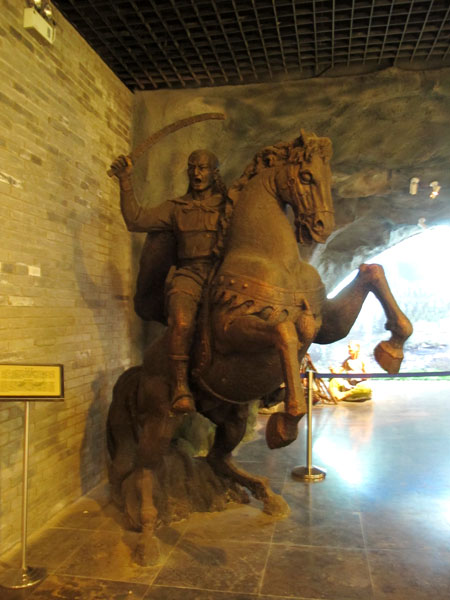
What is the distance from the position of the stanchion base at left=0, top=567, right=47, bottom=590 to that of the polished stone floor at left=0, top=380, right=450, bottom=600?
0.16 ft

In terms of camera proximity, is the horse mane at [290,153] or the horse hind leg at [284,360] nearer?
the horse hind leg at [284,360]

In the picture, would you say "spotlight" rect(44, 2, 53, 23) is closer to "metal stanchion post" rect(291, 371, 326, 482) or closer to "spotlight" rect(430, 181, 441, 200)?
"metal stanchion post" rect(291, 371, 326, 482)

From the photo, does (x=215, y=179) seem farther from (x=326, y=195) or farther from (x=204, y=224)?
(x=326, y=195)

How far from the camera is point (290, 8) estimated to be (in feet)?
13.8

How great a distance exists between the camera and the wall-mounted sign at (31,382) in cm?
287

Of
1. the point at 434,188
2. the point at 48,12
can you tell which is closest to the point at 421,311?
the point at 434,188

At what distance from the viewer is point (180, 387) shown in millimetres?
3324

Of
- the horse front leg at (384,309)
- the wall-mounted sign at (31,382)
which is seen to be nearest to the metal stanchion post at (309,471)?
the horse front leg at (384,309)

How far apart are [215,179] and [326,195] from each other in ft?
3.48

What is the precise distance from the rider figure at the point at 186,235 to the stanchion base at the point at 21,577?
117cm

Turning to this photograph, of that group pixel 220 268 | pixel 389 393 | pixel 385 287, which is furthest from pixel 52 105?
pixel 389 393

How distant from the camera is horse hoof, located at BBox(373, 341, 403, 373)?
10.5ft

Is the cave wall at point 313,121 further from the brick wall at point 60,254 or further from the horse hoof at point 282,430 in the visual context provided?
the horse hoof at point 282,430

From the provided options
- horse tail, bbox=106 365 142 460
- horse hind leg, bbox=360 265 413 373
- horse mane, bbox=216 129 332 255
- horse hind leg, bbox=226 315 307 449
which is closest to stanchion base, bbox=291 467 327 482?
horse tail, bbox=106 365 142 460
